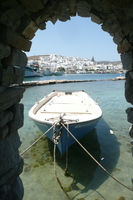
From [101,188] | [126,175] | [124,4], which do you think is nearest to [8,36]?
[124,4]

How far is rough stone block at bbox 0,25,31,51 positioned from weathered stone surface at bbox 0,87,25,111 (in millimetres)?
714

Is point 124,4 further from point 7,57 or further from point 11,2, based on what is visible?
point 7,57

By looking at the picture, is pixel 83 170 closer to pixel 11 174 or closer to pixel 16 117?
pixel 11 174

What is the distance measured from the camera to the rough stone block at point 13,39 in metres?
2.42

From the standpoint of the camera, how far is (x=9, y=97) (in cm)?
263

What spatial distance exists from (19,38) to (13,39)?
20 cm

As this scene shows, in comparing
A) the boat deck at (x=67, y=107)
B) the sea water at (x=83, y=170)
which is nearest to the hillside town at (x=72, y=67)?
the boat deck at (x=67, y=107)

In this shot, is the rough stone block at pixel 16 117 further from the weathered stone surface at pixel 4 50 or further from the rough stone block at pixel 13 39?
the rough stone block at pixel 13 39

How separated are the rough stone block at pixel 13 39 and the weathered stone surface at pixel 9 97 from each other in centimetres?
71

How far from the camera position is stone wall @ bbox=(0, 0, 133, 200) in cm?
246

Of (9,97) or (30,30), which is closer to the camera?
(9,97)

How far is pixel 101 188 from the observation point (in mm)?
4531

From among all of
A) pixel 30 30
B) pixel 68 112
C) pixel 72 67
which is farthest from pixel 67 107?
pixel 72 67

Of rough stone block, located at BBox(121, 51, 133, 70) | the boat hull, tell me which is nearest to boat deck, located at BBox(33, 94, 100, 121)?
the boat hull
